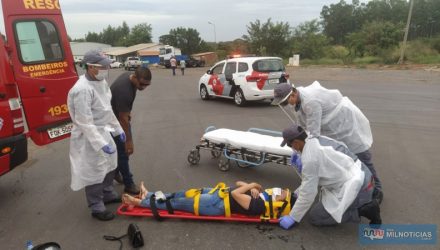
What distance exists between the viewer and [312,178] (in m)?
3.98

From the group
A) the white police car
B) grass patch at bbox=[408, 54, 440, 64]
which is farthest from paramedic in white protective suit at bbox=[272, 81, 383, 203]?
grass patch at bbox=[408, 54, 440, 64]

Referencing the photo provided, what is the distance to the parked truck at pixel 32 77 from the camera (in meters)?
4.86

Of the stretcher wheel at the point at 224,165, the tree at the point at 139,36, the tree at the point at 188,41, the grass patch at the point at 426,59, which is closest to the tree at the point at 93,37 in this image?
the tree at the point at 139,36

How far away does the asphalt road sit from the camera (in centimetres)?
409

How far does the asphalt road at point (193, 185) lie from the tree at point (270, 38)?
4223cm

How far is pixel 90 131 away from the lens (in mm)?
4227

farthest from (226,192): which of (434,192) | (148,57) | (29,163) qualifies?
(148,57)

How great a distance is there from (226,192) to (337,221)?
125 cm

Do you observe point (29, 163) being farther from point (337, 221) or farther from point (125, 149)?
point (337, 221)

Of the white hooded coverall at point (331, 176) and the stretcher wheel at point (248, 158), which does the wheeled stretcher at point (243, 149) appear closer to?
the stretcher wheel at point (248, 158)

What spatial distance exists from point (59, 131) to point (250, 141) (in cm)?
294

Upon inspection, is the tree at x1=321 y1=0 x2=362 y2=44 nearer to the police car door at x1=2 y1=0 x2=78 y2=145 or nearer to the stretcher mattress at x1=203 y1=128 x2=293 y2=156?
the stretcher mattress at x1=203 y1=128 x2=293 y2=156

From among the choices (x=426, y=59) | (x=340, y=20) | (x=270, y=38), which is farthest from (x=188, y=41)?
(x=426, y=59)

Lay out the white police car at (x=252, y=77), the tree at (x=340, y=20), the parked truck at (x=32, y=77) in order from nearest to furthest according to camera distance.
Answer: the parked truck at (x=32, y=77) → the white police car at (x=252, y=77) → the tree at (x=340, y=20)
